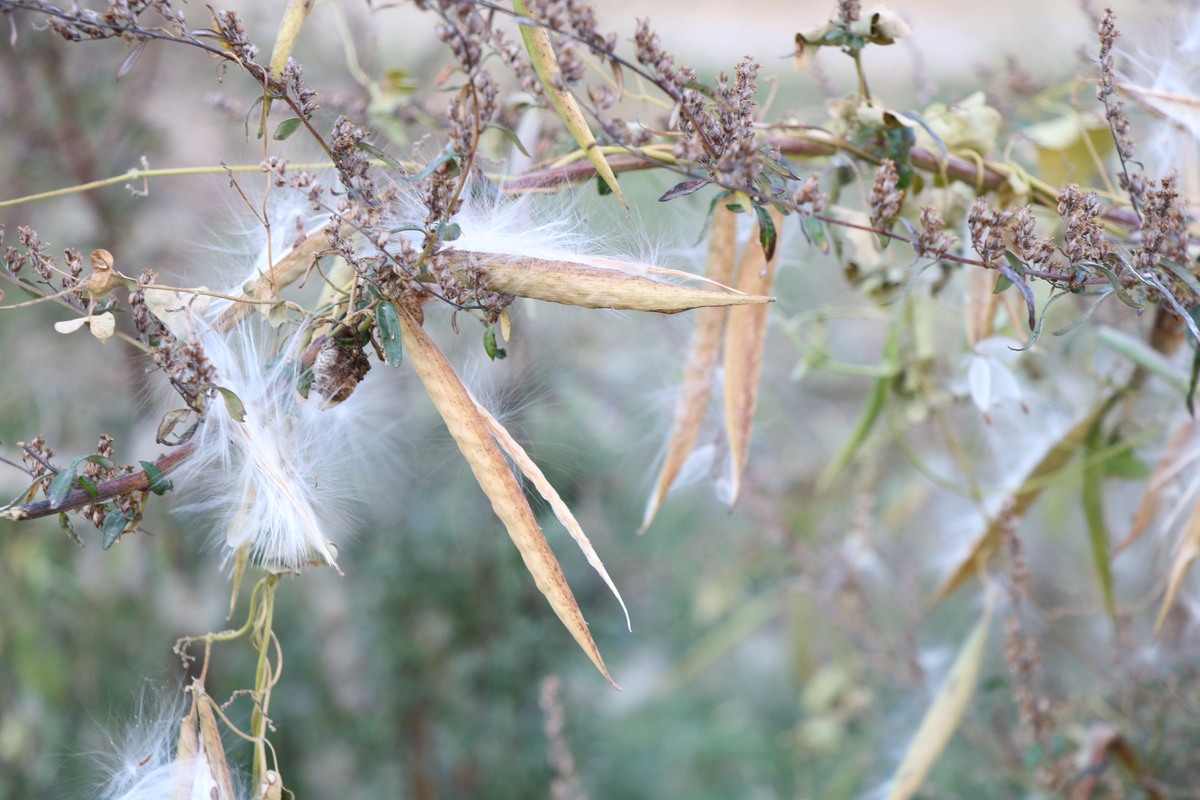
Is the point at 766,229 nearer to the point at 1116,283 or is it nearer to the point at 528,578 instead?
the point at 1116,283

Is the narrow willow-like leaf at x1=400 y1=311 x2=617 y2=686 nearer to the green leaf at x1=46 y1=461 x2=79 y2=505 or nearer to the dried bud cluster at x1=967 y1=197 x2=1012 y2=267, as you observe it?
the green leaf at x1=46 y1=461 x2=79 y2=505

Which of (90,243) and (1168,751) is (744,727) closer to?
(1168,751)

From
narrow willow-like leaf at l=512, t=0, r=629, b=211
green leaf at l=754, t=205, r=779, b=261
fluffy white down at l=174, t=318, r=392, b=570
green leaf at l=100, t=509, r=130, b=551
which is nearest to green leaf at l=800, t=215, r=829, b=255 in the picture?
green leaf at l=754, t=205, r=779, b=261

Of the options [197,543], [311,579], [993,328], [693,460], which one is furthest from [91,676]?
[993,328]

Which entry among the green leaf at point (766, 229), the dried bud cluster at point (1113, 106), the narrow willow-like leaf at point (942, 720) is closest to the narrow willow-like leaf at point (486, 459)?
the green leaf at point (766, 229)

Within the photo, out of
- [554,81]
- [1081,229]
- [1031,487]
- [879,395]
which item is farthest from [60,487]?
[1031,487]

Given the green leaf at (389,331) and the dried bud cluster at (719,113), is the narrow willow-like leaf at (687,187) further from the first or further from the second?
the green leaf at (389,331)
